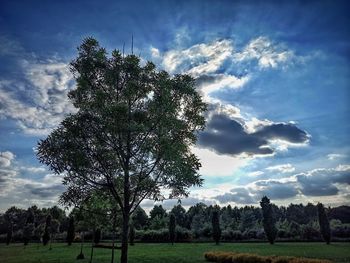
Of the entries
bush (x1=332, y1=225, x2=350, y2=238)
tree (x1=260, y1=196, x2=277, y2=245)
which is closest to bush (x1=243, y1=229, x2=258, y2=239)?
tree (x1=260, y1=196, x2=277, y2=245)

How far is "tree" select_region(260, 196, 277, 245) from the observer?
183 ft

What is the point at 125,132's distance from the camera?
22250mm

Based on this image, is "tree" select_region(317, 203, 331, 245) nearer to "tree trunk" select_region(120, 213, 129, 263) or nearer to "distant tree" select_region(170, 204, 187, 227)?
"tree trunk" select_region(120, 213, 129, 263)

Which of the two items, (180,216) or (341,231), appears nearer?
(341,231)

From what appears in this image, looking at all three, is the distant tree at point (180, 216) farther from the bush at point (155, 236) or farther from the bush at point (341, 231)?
the bush at point (341, 231)

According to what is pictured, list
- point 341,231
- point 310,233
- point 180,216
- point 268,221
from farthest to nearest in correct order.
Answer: point 180,216
point 310,233
point 341,231
point 268,221

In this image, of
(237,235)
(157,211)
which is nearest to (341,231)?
(237,235)

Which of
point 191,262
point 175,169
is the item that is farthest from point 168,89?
point 191,262

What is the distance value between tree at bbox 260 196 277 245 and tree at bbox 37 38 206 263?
3776 cm

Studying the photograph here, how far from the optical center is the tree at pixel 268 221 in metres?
55.8

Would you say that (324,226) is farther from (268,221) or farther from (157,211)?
(157,211)

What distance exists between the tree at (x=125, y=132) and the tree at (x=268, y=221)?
1487 inches

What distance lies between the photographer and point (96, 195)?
25.3m

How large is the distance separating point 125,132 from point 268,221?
43385mm
